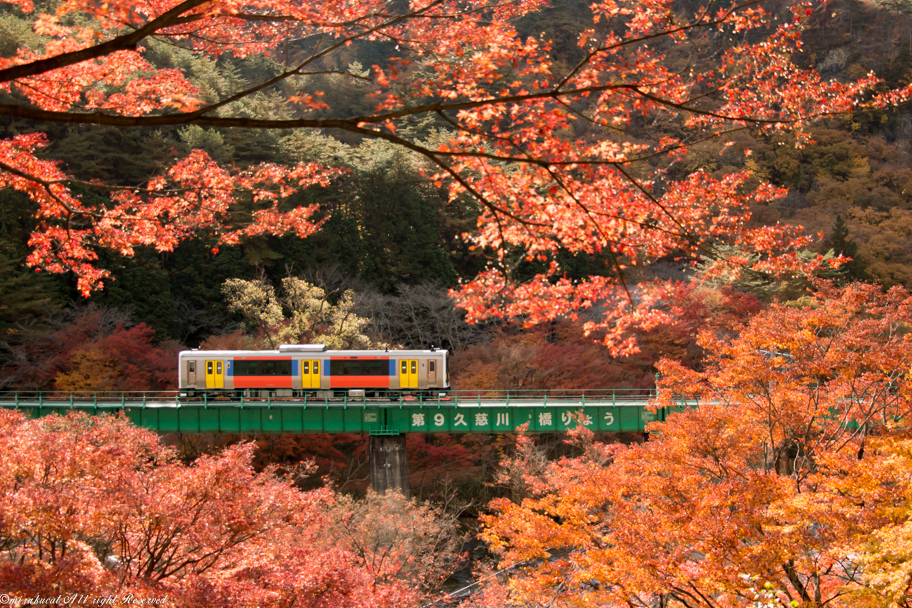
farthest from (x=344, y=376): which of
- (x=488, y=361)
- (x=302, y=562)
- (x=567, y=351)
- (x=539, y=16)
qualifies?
(x=539, y=16)

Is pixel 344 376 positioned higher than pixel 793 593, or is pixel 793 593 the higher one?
pixel 344 376

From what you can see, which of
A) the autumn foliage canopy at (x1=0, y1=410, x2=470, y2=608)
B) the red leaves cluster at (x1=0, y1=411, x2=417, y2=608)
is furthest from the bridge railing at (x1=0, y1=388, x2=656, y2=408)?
the red leaves cluster at (x1=0, y1=411, x2=417, y2=608)

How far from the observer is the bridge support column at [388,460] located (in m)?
20.4

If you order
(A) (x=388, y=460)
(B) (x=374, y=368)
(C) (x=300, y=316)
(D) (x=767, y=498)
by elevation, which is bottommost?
(A) (x=388, y=460)

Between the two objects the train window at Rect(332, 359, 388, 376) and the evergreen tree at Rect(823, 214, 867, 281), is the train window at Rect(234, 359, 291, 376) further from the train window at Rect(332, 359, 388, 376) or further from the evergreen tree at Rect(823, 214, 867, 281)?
the evergreen tree at Rect(823, 214, 867, 281)

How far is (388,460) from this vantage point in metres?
20.6

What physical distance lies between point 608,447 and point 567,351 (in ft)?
31.7

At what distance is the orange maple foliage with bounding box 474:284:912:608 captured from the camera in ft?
24.5

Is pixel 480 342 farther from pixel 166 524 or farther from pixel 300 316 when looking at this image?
pixel 166 524

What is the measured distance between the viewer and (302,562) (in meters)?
7.60

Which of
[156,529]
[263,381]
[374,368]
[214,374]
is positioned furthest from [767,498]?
[214,374]

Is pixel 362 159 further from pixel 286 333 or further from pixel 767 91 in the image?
pixel 767 91

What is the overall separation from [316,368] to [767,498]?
52.5ft

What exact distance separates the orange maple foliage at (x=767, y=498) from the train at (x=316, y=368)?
850cm
